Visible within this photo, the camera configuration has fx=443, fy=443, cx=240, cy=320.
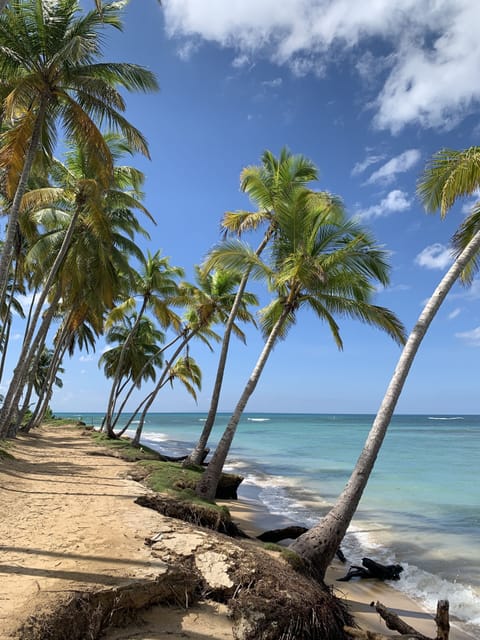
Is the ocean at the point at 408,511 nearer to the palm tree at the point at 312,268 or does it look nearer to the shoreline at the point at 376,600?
the shoreline at the point at 376,600

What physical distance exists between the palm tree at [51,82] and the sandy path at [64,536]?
4.37 m

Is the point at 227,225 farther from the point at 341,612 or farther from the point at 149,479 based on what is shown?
the point at 341,612

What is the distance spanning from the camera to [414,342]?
6766 millimetres

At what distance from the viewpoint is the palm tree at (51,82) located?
28.9 feet

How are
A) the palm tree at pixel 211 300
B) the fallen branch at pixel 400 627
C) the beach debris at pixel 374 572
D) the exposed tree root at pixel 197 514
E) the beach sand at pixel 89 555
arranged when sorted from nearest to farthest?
the beach sand at pixel 89 555, the fallen branch at pixel 400 627, the exposed tree root at pixel 197 514, the beach debris at pixel 374 572, the palm tree at pixel 211 300

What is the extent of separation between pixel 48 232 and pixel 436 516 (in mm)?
15934

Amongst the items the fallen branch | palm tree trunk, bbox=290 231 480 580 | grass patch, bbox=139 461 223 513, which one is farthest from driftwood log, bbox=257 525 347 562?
the fallen branch

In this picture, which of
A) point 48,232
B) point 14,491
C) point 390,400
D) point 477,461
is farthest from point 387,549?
point 477,461

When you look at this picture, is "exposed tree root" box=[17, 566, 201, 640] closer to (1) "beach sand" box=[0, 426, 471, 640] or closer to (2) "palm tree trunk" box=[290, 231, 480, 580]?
(1) "beach sand" box=[0, 426, 471, 640]

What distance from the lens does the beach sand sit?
388 centimetres

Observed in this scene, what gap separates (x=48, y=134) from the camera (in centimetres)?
1049

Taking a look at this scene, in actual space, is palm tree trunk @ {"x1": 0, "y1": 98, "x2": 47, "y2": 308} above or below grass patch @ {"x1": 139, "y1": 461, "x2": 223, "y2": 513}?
above

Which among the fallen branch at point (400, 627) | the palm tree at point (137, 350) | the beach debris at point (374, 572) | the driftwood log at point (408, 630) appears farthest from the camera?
the palm tree at point (137, 350)

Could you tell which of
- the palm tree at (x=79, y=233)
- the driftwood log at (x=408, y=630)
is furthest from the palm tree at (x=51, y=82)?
the driftwood log at (x=408, y=630)
